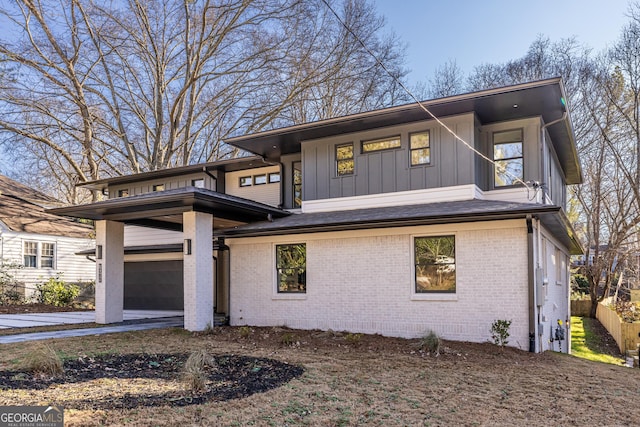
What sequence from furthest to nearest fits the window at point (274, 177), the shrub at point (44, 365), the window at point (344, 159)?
the window at point (274, 177)
the window at point (344, 159)
the shrub at point (44, 365)

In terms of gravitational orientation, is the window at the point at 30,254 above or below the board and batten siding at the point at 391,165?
below

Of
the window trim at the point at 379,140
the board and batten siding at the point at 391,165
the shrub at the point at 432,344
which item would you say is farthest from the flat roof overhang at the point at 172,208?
the shrub at the point at 432,344

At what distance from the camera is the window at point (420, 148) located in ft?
40.6

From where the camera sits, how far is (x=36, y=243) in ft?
78.5

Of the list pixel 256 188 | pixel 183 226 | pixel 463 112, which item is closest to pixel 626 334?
pixel 463 112

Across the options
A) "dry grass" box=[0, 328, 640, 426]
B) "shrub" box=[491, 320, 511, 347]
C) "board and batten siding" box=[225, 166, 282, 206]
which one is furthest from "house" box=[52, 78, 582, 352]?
"board and batten siding" box=[225, 166, 282, 206]

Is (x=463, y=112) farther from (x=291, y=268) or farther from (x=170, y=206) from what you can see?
(x=170, y=206)

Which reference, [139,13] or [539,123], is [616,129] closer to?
[539,123]

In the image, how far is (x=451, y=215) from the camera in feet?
33.3

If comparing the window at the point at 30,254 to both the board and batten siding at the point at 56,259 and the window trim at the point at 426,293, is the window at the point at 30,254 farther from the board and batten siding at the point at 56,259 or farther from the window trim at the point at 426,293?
the window trim at the point at 426,293

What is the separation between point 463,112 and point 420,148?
1.37 metres

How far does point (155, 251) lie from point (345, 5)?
14.7 metres

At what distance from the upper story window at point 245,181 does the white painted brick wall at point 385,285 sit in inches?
163

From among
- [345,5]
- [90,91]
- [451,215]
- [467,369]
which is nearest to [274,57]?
[345,5]
